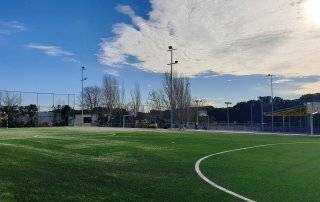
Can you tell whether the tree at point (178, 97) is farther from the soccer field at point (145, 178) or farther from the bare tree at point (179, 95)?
the soccer field at point (145, 178)

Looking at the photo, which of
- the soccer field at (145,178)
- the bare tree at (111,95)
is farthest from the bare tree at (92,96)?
the soccer field at (145,178)

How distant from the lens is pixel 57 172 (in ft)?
36.0

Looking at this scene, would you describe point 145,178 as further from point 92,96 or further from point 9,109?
point 92,96

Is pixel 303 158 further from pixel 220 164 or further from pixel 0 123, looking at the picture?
pixel 0 123

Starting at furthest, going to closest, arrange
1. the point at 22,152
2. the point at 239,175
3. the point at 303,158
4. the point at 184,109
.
Result: the point at 184,109, the point at 303,158, the point at 22,152, the point at 239,175

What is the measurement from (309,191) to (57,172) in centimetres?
562

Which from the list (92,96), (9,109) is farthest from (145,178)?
(92,96)

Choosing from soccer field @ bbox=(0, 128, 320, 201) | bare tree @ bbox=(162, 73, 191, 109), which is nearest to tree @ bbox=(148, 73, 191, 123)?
bare tree @ bbox=(162, 73, 191, 109)

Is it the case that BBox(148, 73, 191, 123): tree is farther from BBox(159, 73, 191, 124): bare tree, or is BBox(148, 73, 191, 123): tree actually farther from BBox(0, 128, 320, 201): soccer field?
BBox(0, 128, 320, 201): soccer field

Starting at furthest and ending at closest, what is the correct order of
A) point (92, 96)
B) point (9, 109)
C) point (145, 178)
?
point (92, 96)
point (9, 109)
point (145, 178)

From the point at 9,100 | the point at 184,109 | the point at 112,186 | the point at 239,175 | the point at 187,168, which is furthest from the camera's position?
the point at 184,109

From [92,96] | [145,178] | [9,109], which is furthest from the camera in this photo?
[92,96]

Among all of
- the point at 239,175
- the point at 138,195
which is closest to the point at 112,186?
the point at 138,195

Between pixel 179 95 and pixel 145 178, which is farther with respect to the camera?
pixel 179 95
